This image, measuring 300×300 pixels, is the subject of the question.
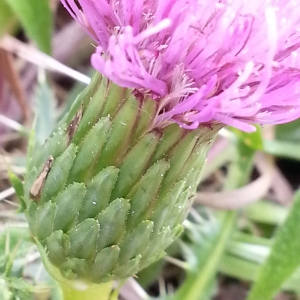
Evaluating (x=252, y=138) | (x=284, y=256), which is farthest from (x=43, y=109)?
(x=284, y=256)

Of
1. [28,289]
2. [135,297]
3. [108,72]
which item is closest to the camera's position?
[108,72]

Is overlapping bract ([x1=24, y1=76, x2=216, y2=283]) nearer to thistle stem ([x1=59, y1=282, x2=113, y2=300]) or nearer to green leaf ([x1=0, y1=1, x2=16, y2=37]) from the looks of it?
thistle stem ([x1=59, y1=282, x2=113, y2=300])

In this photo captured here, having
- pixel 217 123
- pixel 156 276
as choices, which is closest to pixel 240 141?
pixel 156 276

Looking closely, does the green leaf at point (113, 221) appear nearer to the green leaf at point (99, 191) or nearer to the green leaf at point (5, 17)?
the green leaf at point (99, 191)

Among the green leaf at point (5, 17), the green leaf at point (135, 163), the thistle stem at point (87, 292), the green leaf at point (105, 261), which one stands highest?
the green leaf at point (5, 17)

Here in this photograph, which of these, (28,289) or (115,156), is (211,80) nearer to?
(115,156)

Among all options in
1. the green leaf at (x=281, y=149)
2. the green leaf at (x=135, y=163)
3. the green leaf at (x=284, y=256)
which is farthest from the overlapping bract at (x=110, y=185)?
the green leaf at (x=281, y=149)
